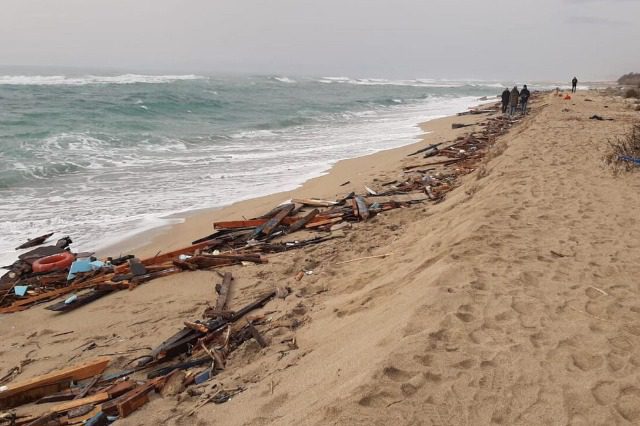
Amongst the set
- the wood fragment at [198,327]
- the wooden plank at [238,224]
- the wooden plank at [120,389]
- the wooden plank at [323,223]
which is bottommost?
the wooden plank at [120,389]

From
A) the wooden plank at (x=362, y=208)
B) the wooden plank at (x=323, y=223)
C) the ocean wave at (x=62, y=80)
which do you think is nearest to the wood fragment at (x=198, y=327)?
the wooden plank at (x=323, y=223)

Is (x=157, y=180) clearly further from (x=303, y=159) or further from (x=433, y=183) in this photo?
(x=433, y=183)

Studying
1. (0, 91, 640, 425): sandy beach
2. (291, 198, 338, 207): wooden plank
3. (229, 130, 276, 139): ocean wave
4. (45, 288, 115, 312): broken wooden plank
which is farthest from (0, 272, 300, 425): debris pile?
(229, 130, 276, 139): ocean wave

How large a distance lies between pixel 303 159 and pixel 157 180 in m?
5.01

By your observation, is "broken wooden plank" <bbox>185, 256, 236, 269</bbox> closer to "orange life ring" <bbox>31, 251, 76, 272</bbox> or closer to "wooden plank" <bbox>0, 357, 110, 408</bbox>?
"orange life ring" <bbox>31, 251, 76, 272</bbox>

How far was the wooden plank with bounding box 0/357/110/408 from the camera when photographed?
3.85 metres

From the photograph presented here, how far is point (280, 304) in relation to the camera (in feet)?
16.3

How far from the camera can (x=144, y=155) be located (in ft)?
51.4

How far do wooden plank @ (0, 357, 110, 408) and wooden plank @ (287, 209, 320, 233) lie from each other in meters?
3.86

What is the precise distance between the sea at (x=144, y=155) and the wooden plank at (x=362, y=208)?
10.3 feet

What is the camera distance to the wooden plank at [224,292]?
5.04 meters

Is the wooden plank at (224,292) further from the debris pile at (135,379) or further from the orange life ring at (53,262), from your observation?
the orange life ring at (53,262)

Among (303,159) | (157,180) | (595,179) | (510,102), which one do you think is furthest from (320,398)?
(510,102)

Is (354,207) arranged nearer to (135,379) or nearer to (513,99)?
(135,379)
